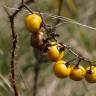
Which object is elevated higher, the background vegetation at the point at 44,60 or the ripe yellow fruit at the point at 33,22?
the ripe yellow fruit at the point at 33,22

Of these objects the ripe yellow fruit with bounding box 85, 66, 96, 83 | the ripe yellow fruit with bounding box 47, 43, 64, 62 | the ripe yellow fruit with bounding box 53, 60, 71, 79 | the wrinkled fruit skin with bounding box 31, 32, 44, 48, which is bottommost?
the ripe yellow fruit with bounding box 85, 66, 96, 83

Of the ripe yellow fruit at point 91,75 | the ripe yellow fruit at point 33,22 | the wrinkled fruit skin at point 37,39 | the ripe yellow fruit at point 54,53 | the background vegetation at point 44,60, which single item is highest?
the ripe yellow fruit at point 33,22

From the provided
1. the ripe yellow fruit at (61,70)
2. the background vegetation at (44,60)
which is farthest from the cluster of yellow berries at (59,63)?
the background vegetation at (44,60)

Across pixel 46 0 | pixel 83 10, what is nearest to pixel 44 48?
pixel 46 0

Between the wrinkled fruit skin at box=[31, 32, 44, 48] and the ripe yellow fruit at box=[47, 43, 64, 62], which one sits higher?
the wrinkled fruit skin at box=[31, 32, 44, 48]

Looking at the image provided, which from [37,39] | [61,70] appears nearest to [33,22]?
[37,39]

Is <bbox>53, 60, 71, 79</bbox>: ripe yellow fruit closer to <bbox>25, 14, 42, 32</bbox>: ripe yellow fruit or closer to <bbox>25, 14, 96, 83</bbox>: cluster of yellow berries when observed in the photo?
<bbox>25, 14, 96, 83</bbox>: cluster of yellow berries

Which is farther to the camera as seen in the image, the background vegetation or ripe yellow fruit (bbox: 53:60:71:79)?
the background vegetation

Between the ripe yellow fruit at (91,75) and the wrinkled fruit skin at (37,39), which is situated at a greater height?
the wrinkled fruit skin at (37,39)

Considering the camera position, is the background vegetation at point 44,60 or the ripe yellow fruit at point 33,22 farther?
the background vegetation at point 44,60

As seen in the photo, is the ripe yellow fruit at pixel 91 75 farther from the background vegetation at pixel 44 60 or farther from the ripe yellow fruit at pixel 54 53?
the background vegetation at pixel 44 60

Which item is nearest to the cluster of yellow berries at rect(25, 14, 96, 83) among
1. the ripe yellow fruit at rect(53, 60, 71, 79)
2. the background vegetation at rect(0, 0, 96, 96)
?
the ripe yellow fruit at rect(53, 60, 71, 79)

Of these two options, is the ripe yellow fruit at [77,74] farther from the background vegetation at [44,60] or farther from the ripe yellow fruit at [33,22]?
the background vegetation at [44,60]
